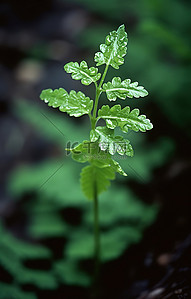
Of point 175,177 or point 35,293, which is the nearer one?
point 35,293

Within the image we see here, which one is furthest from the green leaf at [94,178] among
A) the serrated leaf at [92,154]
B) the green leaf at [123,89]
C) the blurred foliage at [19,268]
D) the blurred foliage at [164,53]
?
the blurred foliage at [164,53]

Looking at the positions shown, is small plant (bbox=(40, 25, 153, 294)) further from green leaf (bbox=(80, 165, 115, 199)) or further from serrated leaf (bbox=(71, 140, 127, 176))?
green leaf (bbox=(80, 165, 115, 199))

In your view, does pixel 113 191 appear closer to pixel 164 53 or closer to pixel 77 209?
pixel 77 209

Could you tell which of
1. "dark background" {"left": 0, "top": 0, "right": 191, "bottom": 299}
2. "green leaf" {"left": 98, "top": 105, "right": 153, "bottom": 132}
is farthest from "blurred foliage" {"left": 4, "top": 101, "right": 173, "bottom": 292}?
"green leaf" {"left": 98, "top": 105, "right": 153, "bottom": 132}

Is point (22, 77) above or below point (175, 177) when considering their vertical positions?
above

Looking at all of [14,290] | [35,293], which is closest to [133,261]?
[35,293]

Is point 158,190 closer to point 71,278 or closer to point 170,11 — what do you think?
point 71,278
